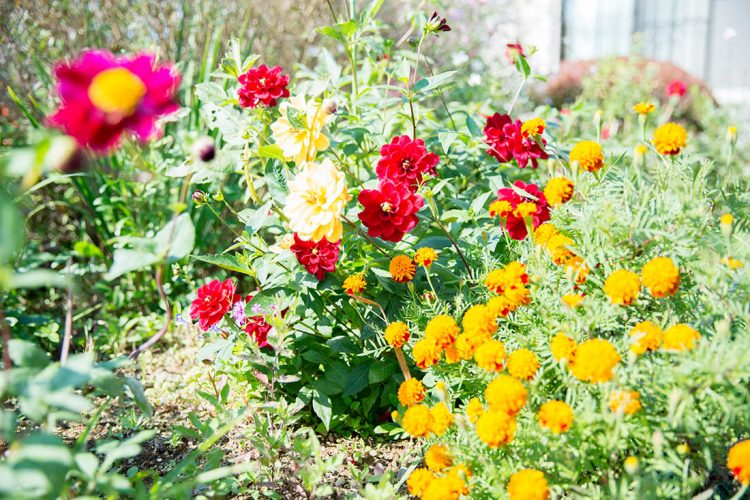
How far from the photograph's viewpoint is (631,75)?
4.77 metres

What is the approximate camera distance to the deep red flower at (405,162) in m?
1.52

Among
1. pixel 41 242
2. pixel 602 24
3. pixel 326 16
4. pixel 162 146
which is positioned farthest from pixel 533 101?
pixel 41 242

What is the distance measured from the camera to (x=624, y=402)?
3.30ft

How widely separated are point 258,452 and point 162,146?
153cm

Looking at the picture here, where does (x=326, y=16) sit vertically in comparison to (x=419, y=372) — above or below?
above

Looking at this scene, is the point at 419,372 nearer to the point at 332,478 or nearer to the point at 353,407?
the point at 353,407

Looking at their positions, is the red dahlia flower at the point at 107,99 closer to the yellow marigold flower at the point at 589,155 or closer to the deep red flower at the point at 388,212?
the deep red flower at the point at 388,212

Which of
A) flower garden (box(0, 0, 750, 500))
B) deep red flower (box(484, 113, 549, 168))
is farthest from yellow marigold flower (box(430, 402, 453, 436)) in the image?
deep red flower (box(484, 113, 549, 168))

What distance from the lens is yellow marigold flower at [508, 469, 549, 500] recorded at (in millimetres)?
963

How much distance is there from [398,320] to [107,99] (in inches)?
36.3

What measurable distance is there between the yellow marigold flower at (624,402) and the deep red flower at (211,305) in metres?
0.90

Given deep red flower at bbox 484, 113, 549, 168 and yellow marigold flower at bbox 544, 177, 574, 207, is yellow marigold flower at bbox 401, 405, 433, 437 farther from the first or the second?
deep red flower at bbox 484, 113, 549, 168

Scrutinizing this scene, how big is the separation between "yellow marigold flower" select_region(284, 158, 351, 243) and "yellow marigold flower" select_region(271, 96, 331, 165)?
124 mm

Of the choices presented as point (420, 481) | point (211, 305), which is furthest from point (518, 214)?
point (211, 305)
